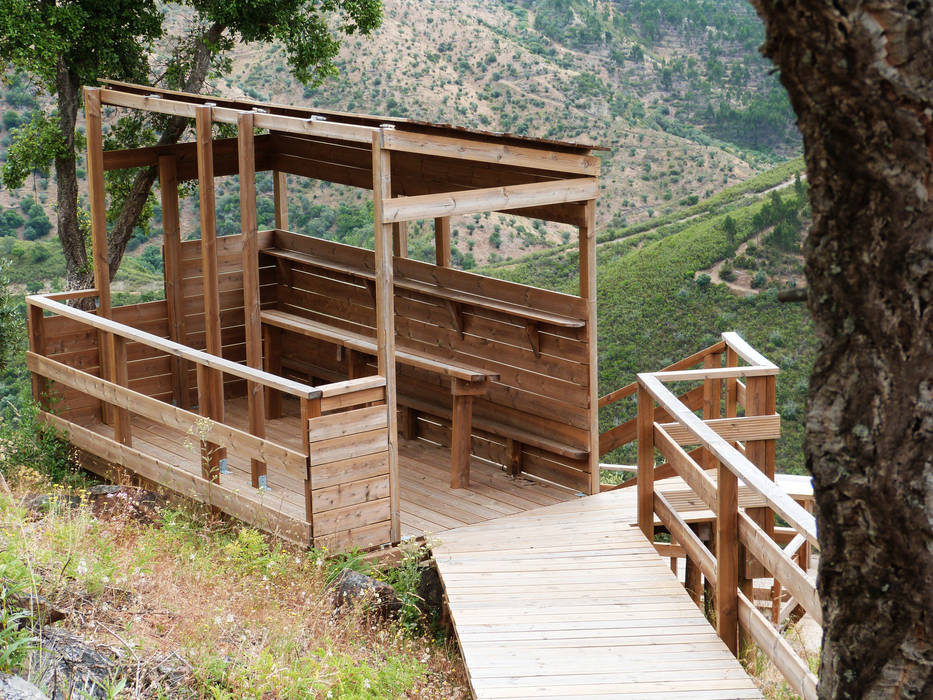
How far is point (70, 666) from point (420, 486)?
407 centimetres

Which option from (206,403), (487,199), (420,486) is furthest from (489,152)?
(206,403)

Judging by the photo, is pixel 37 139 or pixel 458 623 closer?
pixel 458 623

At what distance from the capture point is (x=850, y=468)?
2838 millimetres

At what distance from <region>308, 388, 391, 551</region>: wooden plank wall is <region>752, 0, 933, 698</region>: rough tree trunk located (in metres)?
3.78

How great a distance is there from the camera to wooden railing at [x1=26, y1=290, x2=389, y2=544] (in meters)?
6.40

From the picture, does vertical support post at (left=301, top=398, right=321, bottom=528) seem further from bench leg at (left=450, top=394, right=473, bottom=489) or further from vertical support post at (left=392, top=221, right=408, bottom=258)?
vertical support post at (left=392, top=221, right=408, bottom=258)

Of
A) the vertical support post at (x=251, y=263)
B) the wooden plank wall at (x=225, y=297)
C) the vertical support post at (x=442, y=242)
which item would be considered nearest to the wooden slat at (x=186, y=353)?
the vertical support post at (x=251, y=263)

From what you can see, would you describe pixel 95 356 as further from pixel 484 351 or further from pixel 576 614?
pixel 576 614

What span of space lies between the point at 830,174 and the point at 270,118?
5259 millimetres

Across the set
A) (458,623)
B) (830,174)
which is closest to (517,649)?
(458,623)

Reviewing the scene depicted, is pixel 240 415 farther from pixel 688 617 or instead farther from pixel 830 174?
pixel 830 174

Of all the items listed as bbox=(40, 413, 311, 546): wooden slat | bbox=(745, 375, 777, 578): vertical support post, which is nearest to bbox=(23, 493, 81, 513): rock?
bbox=(40, 413, 311, 546): wooden slat

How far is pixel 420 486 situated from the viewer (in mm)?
7887

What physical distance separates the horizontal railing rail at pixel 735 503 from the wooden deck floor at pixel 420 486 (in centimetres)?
109
